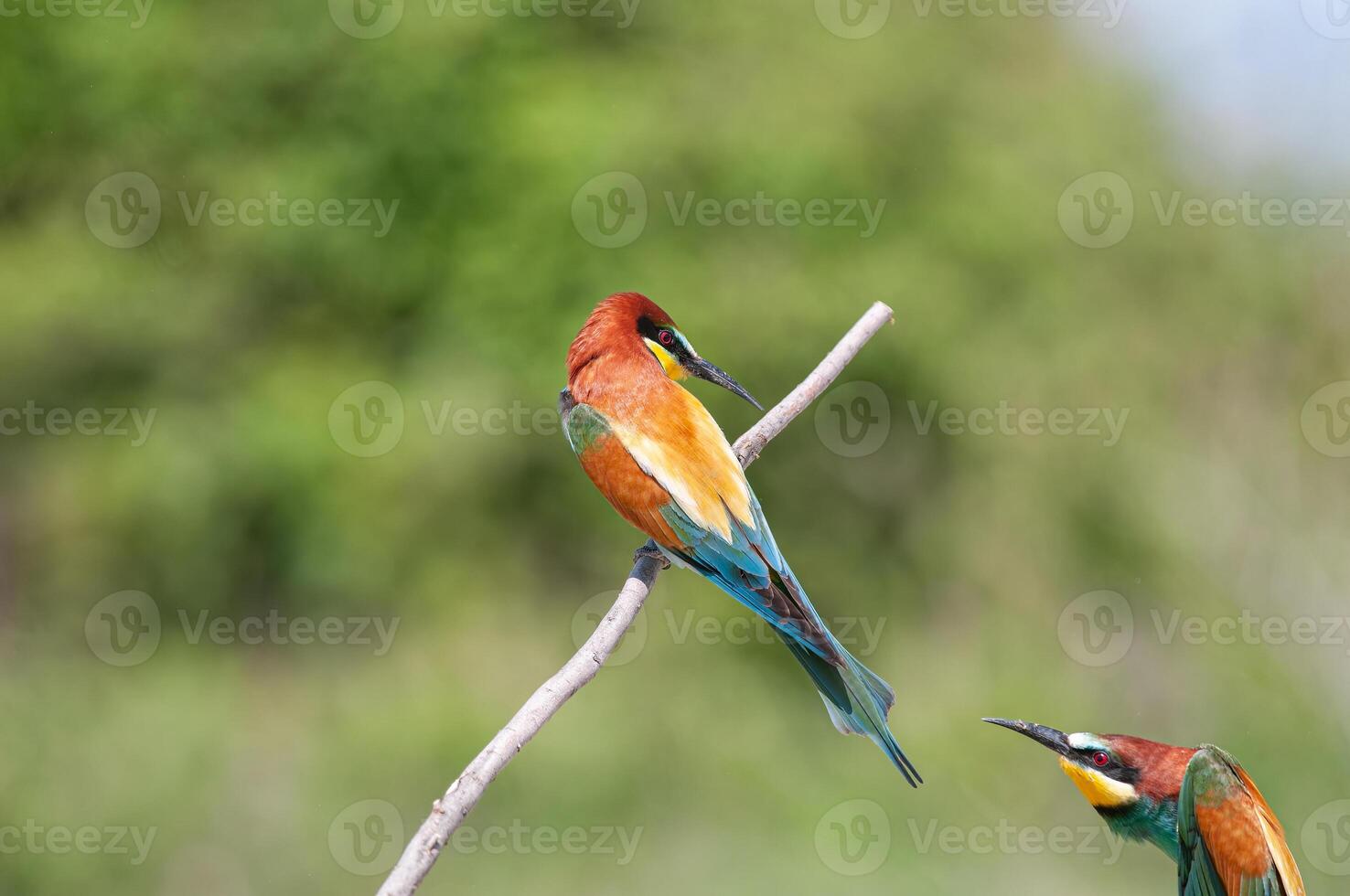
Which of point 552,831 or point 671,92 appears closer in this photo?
point 552,831

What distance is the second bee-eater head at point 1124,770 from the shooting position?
1.88 metres

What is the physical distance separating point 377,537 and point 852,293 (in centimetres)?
239

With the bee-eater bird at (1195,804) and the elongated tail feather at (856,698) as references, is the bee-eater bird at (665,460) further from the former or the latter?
the bee-eater bird at (1195,804)

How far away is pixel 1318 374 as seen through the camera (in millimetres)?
5590

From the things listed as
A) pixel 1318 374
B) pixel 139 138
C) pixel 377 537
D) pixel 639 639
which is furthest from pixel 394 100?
pixel 1318 374

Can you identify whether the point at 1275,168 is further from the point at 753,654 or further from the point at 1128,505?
the point at 753,654
